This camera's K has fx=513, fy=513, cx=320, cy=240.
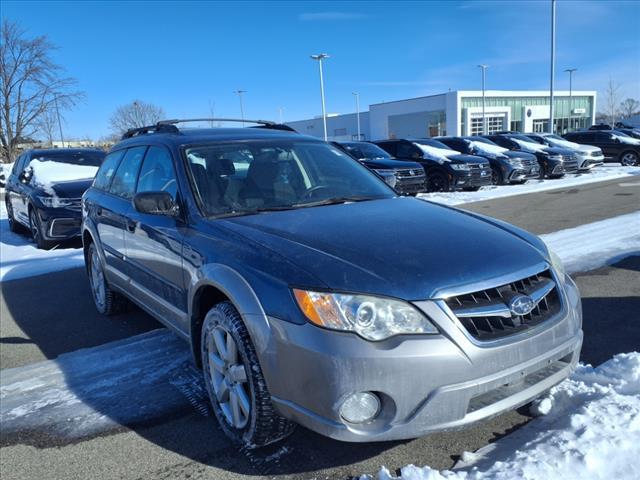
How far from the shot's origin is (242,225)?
116 inches

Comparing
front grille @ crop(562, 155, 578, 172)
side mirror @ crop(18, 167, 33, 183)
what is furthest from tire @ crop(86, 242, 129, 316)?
front grille @ crop(562, 155, 578, 172)

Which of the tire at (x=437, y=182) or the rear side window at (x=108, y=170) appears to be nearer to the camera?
the rear side window at (x=108, y=170)

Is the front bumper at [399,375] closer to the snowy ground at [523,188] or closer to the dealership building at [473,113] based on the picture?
the snowy ground at [523,188]

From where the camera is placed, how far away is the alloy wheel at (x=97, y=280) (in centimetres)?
507

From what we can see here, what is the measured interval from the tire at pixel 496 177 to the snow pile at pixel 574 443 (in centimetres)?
1365

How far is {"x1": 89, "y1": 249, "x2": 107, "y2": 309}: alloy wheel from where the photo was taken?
5066 mm

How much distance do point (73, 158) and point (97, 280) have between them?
578 centimetres

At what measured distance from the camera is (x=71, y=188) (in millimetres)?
8594

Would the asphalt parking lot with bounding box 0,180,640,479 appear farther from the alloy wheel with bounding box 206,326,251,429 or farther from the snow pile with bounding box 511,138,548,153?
the snow pile with bounding box 511,138,548,153

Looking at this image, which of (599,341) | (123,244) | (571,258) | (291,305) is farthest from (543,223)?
(291,305)

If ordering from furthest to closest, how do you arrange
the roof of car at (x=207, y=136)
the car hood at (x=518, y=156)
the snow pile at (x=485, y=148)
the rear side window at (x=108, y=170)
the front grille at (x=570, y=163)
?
the front grille at (x=570, y=163)
the snow pile at (x=485, y=148)
the car hood at (x=518, y=156)
the rear side window at (x=108, y=170)
the roof of car at (x=207, y=136)

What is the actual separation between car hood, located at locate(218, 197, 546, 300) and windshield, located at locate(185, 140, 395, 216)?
0.23 metres

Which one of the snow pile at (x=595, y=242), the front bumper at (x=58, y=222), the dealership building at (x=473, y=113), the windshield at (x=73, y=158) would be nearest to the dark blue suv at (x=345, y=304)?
the snow pile at (x=595, y=242)

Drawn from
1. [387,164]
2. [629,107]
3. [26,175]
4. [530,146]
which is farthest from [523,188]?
[629,107]
